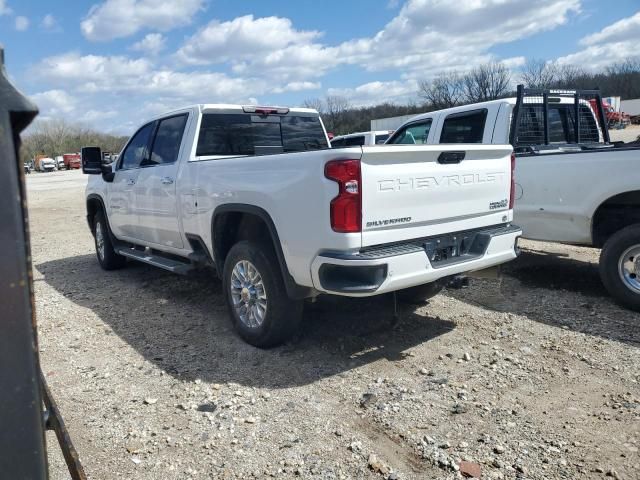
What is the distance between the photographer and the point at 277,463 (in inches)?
115

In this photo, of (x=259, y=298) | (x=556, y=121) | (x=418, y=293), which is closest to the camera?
(x=259, y=298)

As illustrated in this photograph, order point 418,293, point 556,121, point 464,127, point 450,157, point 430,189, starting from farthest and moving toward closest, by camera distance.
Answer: point 464,127
point 556,121
point 418,293
point 450,157
point 430,189

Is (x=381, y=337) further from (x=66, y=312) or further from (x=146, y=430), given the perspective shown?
(x=66, y=312)

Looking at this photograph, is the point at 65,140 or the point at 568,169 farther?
the point at 65,140

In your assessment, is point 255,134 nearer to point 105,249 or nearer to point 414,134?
point 414,134

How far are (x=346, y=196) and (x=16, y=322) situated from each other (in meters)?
2.38

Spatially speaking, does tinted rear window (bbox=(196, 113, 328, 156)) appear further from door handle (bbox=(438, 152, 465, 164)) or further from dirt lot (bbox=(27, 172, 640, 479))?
door handle (bbox=(438, 152, 465, 164))

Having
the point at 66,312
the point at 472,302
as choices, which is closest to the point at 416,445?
the point at 472,302

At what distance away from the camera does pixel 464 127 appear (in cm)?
712

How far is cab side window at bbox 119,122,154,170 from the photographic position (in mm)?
6293

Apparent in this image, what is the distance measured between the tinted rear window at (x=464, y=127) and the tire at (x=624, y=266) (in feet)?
7.68

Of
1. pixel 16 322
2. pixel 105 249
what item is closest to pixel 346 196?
pixel 16 322

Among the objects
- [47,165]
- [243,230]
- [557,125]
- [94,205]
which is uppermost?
[47,165]

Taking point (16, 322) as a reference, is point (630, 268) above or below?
below
